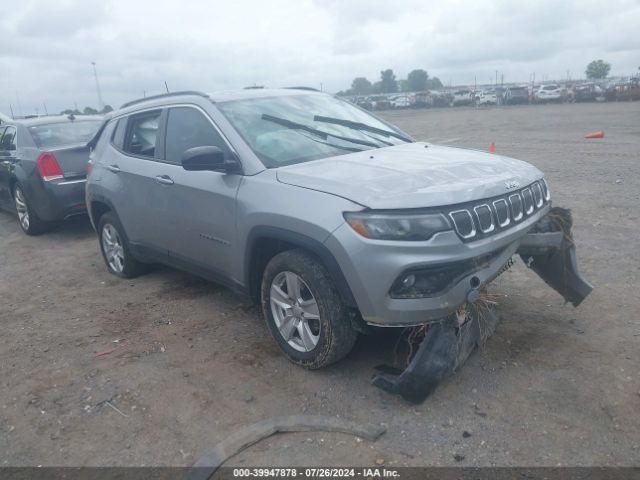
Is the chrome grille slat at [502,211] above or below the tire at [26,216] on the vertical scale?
above

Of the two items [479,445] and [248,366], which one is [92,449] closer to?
[248,366]

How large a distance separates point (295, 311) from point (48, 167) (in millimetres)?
5491

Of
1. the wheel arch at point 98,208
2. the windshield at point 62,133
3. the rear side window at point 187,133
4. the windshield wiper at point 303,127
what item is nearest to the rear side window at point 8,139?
the windshield at point 62,133

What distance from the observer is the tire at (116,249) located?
5.82 m

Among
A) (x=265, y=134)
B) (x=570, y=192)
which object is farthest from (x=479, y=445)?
(x=570, y=192)

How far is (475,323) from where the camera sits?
12.0ft

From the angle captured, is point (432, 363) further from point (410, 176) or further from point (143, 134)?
point (143, 134)

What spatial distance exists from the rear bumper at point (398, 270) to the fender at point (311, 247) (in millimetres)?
48

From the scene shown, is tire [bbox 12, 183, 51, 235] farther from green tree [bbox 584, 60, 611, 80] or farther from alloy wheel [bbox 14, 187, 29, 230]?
green tree [bbox 584, 60, 611, 80]

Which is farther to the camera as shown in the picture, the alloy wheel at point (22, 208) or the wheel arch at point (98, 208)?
the alloy wheel at point (22, 208)

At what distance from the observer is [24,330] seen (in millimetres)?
4988

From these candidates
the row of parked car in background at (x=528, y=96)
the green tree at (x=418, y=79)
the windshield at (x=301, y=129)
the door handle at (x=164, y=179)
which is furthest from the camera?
the green tree at (x=418, y=79)

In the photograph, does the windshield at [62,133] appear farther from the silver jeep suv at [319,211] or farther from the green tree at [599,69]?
the green tree at [599,69]

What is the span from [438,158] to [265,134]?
1308mm
